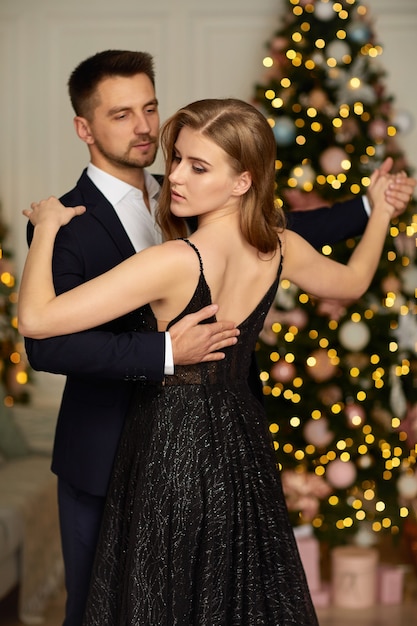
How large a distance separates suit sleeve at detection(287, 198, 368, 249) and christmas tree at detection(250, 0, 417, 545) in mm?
1516

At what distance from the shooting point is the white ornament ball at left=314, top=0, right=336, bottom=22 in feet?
14.8

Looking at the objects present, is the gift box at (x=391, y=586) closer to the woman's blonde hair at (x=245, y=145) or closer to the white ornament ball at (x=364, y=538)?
the white ornament ball at (x=364, y=538)

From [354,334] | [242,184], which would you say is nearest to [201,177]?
[242,184]

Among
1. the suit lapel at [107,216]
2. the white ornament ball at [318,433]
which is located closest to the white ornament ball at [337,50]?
the white ornament ball at [318,433]

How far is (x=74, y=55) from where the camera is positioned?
577 centimetres

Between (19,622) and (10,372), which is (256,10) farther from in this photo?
(19,622)

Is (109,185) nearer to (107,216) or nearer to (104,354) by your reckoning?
(107,216)

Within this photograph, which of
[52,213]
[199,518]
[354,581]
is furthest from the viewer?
[354,581]

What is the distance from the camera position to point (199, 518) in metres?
2.25

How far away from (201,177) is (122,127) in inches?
26.8

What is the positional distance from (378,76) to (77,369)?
288 centimetres

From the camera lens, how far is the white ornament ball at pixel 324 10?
4520 millimetres

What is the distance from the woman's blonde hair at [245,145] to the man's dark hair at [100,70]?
0.62 metres

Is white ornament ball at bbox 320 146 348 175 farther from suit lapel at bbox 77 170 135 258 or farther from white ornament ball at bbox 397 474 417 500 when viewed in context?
suit lapel at bbox 77 170 135 258
